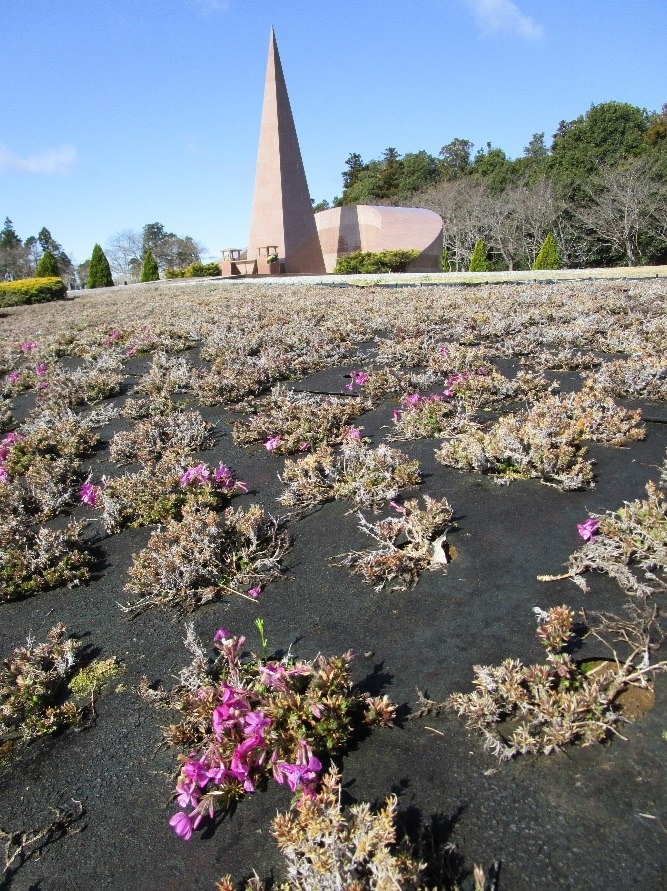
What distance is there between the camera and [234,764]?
1.63m

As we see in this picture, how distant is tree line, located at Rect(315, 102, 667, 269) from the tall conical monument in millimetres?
18849

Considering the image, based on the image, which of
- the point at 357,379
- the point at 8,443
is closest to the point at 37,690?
the point at 8,443

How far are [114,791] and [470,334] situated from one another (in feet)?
18.2

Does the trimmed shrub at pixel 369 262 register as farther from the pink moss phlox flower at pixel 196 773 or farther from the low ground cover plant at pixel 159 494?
the pink moss phlox flower at pixel 196 773

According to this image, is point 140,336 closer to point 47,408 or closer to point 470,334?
point 47,408

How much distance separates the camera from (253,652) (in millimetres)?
2201

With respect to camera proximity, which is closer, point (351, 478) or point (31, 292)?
point (351, 478)

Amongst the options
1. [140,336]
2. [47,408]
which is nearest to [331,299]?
[140,336]

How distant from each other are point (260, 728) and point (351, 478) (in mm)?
1779

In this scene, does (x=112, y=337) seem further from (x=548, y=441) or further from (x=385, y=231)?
(x=385, y=231)

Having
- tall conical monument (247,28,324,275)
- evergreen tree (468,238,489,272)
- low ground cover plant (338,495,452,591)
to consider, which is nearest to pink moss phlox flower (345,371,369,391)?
low ground cover plant (338,495,452,591)

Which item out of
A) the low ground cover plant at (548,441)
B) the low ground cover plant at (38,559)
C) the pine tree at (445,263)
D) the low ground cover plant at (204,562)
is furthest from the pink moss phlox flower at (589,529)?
the pine tree at (445,263)

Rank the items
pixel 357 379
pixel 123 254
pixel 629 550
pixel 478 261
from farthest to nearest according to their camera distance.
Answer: pixel 123 254, pixel 478 261, pixel 357 379, pixel 629 550

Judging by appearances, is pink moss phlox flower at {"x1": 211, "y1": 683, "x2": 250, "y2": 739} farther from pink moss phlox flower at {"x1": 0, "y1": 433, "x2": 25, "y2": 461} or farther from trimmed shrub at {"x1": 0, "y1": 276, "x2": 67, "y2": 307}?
trimmed shrub at {"x1": 0, "y1": 276, "x2": 67, "y2": 307}
